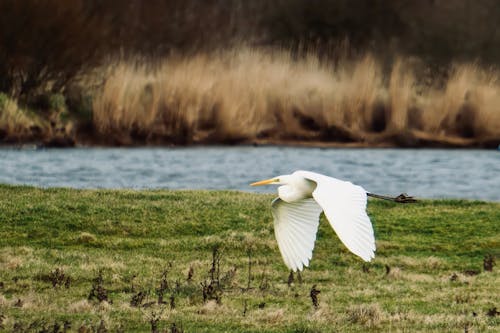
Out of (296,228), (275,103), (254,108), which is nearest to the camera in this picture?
(296,228)

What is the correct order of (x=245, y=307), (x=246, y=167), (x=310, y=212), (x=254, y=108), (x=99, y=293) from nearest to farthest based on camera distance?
(x=310, y=212), (x=245, y=307), (x=99, y=293), (x=246, y=167), (x=254, y=108)

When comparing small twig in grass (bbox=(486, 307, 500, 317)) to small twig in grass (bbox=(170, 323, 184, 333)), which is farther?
small twig in grass (bbox=(486, 307, 500, 317))

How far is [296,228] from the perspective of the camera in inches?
294

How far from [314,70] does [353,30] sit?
1391 centimetres

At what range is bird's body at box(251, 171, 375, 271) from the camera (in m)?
5.88

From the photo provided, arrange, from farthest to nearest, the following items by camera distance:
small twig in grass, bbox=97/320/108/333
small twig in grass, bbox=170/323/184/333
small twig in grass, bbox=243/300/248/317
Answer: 1. small twig in grass, bbox=243/300/248/317
2. small twig in grass, bbox=97/320/108/333
3. small twig in grass, bbox=170/323/184/333

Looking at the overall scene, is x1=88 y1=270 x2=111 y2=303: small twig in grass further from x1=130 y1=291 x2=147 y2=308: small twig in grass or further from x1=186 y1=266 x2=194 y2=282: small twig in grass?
x1=186 y1=266 x2=194 y2=282: small twig in grass

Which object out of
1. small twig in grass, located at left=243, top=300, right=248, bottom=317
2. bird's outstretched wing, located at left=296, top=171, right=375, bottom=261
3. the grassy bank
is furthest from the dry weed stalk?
bird's outstretched wing, located at left=296, top=171, right=375, bottom=261

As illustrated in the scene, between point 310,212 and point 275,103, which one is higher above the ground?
point 310,212

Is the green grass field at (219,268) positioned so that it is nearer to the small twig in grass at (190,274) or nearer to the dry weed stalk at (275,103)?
the small twig in grass at (190,274)

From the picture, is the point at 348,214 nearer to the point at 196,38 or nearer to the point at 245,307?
the point at 245,307

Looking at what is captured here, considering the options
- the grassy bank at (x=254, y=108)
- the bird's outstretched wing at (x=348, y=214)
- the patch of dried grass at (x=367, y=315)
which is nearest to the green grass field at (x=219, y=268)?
the patch of dried grass at (x=367, y=315)

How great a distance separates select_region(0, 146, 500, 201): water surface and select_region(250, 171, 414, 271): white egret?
9349mm

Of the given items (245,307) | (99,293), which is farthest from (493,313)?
(99,293)
